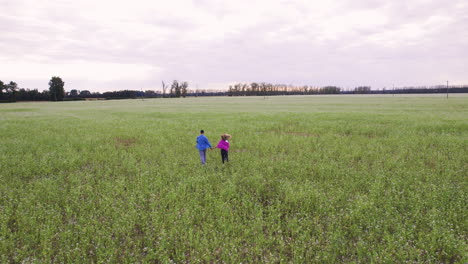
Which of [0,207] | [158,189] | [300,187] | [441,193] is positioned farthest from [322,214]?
[0,207]

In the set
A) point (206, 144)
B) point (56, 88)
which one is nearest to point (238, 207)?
point (206, 144)

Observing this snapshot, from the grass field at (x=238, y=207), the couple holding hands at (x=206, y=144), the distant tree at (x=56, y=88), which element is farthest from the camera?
the distant tree at (x=56, y=88)

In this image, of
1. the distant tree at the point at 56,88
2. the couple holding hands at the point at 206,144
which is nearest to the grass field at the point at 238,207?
the couple holding hands at the point at 206,144

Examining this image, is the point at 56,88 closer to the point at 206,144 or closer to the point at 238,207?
the point at 206,144

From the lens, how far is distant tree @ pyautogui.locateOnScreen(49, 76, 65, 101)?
120m

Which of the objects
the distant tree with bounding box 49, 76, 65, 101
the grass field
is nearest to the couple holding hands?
the grass field

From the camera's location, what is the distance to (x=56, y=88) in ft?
396

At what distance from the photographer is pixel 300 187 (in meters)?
A: 7.85

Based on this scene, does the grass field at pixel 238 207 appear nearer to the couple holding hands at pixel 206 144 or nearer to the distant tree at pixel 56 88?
the couple holding hands at pixel 206 144

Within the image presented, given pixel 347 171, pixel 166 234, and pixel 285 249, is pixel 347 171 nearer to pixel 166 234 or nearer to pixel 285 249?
pixel 285 249

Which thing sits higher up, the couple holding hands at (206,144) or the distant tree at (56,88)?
the distant tree at (56,88)

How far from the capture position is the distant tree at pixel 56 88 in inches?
4719

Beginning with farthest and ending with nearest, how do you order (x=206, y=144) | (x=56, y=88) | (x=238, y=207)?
(x=56, y=88) < (x=206, y=144) < (x=238, y=207)

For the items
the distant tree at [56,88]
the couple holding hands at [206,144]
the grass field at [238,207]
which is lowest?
the grass field at [238,207]
